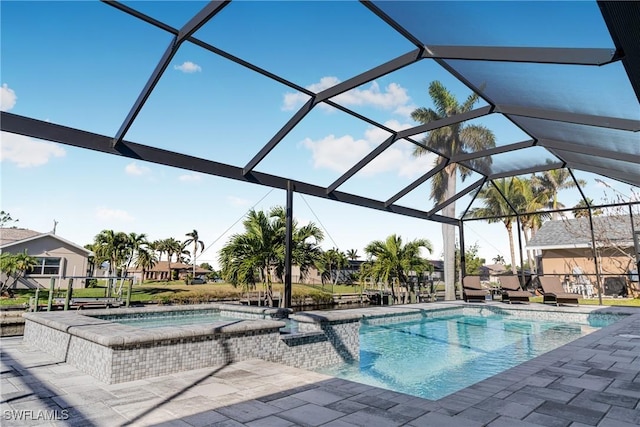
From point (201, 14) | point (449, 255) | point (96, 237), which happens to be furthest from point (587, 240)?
point (96, 237)

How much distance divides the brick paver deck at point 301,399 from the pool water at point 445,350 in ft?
5.96

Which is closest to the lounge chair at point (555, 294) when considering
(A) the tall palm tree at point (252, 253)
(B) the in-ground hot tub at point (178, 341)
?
(B) the in-ground hot tub at point (178, 341)

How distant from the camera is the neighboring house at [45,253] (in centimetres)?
2077

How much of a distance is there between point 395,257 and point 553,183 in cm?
2042

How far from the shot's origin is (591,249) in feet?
68.2

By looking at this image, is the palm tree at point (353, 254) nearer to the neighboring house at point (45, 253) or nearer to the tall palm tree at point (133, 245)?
the tall palm tree at point (133, 245)

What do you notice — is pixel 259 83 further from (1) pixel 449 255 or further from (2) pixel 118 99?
(1) pixel 449 255

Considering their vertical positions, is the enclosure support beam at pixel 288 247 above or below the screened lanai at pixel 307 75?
below

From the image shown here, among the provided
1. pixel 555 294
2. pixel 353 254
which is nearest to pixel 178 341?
pixel 555 294

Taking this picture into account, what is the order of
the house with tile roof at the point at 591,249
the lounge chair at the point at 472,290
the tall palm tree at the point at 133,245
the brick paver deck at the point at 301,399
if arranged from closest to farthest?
1. the brick paver deck at the point at 301,399
2. the lounge chair at the point at 472,290
3. the house with tile roof at the point at 591,249
4. the tall palm tree at the point at 133,245

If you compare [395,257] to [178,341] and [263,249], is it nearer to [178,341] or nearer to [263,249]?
[263,249]

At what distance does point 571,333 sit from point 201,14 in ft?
34.6

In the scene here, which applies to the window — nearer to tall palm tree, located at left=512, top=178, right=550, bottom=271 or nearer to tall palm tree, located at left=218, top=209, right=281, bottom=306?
tall palm tree, located at left=218, top=209, right=281, bottom=306

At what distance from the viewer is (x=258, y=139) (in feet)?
24.1
